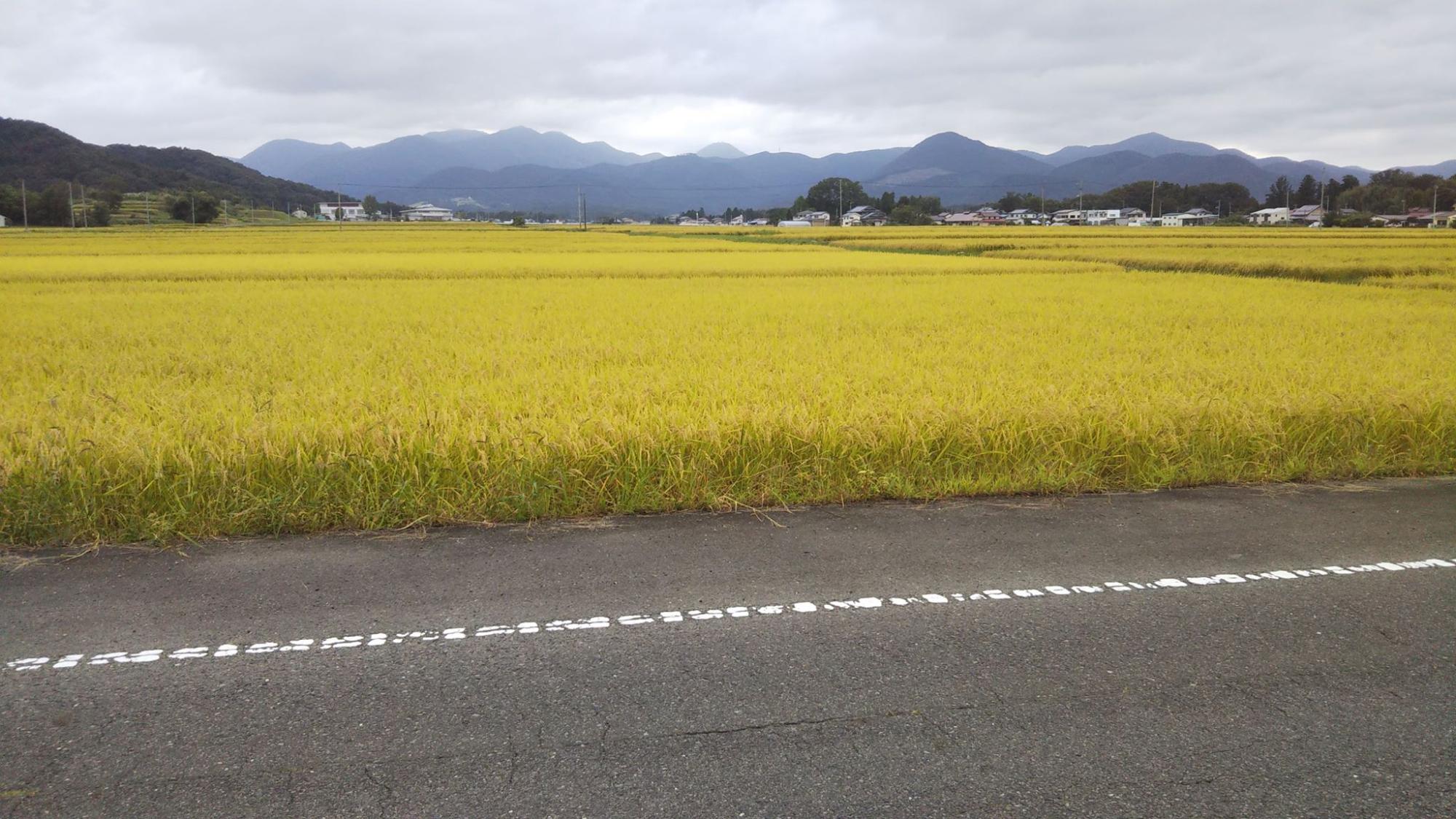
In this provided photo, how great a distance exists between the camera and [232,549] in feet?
12.1

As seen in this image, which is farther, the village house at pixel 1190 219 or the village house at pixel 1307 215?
the village house at pixel 1190 219

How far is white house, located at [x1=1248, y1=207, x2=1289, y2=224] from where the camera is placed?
80.9 meters

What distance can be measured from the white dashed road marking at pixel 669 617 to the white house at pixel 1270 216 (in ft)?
295

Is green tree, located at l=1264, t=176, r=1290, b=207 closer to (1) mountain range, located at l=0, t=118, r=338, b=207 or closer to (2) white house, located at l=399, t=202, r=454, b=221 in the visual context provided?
(2) white house, located at l=399, t=202, r=454, b=221

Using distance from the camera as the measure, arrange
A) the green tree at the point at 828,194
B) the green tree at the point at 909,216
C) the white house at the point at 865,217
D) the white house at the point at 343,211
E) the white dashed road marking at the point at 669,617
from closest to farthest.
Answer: the white dashed road marking at the point at 669,617 < the green tree at the point at 909,216 < the white house at the point at 865,217 < the green tree at the point at 828,194 < the white house at the point at 343,211

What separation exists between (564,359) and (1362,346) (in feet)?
25.0

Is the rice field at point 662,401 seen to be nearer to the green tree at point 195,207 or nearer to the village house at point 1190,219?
the green tree at point 195,207

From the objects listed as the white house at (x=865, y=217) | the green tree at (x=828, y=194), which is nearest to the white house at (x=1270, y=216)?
the white house at (x=865, y=217)

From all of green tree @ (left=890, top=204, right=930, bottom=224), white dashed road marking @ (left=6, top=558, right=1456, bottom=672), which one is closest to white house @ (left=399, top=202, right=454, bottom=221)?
green tree @ (left=890, top=204, right=930, bottom=224)

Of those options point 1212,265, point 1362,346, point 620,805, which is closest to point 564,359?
point 620,805

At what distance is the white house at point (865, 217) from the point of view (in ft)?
320

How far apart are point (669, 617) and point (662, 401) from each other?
2.63 meters

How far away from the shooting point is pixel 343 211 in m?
114

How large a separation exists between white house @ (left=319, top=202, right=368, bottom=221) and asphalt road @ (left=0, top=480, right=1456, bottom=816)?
89595 mm
